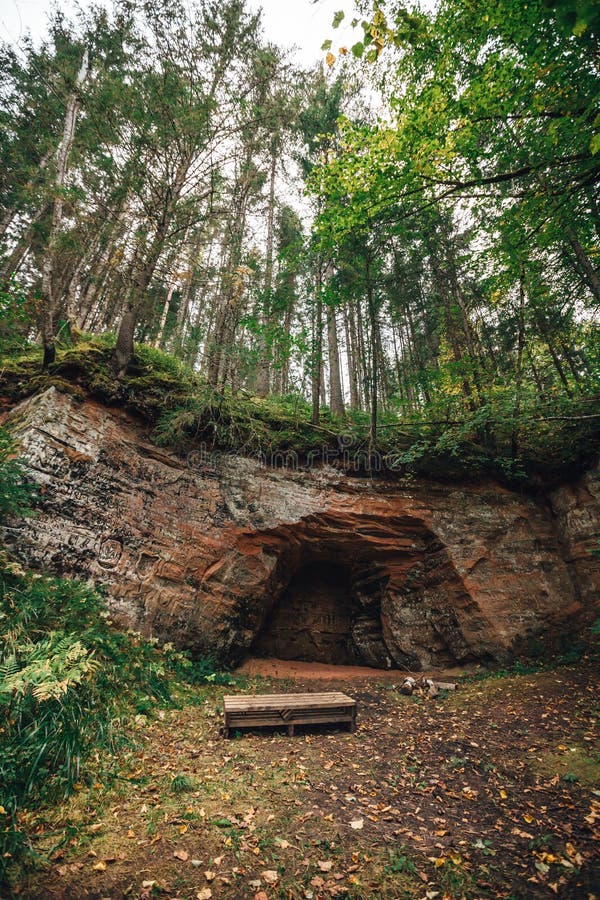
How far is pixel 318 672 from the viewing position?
916 centimetres

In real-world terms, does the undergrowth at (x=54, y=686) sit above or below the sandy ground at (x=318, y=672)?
above

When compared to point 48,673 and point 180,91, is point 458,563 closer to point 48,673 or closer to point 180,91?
point 48,673

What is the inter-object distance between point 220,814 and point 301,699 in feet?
7.75

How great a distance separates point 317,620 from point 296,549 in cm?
333

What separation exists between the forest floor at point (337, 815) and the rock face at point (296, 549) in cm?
279

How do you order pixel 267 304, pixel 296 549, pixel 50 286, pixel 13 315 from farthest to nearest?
pixel 267 304 < pixel 296 549 < pixel 50 286 < pixel 13 315

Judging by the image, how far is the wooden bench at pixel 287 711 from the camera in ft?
16.5

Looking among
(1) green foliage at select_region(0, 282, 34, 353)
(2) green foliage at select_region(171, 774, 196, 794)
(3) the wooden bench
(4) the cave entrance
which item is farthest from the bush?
(4) the cave entrance

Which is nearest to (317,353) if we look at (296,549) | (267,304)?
(267,304)

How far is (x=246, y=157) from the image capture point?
9.16m

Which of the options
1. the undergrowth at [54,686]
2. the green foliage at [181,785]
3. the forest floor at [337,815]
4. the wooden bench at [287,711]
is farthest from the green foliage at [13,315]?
the wooden bench at [287,711]

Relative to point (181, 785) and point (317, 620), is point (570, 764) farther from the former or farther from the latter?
point (317, 620)

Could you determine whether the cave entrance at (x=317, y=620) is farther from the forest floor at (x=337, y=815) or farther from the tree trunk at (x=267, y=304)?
the tree trunk at (x=267, y=304)

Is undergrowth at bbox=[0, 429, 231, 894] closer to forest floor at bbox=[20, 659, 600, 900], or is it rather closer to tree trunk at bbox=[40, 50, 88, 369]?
forest floor at bbox=[20, 659, 600, 900]
